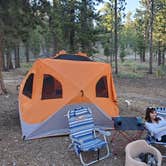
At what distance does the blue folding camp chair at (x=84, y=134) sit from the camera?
577 centimetres

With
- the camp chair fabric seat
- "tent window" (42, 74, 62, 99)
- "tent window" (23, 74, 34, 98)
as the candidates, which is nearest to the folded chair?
the camp chair fabric seat

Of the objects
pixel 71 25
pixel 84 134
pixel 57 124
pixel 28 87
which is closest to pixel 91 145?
pixel 84 134

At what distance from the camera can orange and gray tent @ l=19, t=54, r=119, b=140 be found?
7184 millimetres

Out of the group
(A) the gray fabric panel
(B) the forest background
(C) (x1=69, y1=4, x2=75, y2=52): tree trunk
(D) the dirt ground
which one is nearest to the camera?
(D) the dirt ground

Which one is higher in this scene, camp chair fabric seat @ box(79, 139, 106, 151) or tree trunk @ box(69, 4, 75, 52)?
tree trunk @ box(69, 4, 75, 52)

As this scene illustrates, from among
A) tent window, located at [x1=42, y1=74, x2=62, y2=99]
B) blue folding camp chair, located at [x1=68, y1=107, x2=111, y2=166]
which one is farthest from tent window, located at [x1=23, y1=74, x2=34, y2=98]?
blue folding camp chair, located at [x1=68, y1=107, x2=111, y2=166]

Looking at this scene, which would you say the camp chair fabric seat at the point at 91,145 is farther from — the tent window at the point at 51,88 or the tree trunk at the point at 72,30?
the tree trunk at the point at 72,30

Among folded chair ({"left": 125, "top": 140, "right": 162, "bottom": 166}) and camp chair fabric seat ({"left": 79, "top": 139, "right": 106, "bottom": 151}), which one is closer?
folded chair ({"left": 125, "top": 140, "right": 162, "bottom": 166})

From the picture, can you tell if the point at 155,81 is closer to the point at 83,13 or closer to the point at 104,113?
the point at 83,13

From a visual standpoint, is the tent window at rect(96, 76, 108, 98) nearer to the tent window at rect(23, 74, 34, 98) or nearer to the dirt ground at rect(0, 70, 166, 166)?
the dirt ground at rect(0, 70, 166, 166)

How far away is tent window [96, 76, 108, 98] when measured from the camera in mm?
7730

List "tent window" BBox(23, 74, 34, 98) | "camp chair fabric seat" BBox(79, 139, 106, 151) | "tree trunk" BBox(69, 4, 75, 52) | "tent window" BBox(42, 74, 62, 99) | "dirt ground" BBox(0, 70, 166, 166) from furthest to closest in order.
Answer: "tree trunk" BBox(69, 4, 75, 52), "tent window" BBox(23, 74, 34, 98), "tent window" BBox(42, 74, 62, 99), "dirt ground" BBox(0, 70, 166, 166), "camp chair fabric seat" BBox(79, 139, 106, 151)

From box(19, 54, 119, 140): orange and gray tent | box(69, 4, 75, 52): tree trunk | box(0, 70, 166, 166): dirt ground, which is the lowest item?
box(0, 70, 166, 166): dirt ground

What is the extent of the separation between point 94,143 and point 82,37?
16503mm
